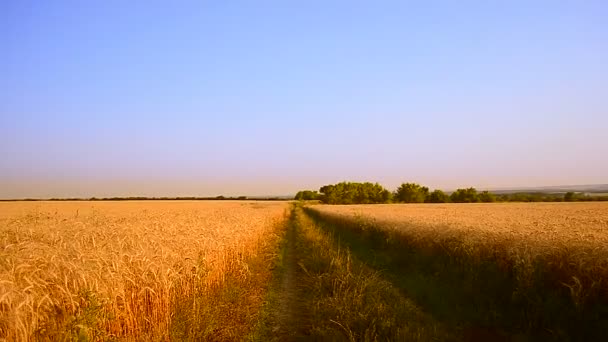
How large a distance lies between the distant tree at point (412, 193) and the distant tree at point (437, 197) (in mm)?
1548

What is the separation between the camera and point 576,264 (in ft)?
29.8

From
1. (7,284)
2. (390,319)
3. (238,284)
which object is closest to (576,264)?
(390,319)

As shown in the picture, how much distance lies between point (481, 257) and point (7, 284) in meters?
11.3

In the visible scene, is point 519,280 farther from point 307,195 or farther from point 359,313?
point 307,195

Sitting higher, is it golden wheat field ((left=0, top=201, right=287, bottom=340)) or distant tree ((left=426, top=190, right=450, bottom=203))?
distant tree ((left=426, top=190, right=450, bottom=203))

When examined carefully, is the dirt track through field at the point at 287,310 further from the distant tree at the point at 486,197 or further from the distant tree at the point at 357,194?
the distant tree at the point at 357,194

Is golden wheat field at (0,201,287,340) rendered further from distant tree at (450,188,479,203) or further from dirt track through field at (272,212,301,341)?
distant tree at (450,188,479,203)

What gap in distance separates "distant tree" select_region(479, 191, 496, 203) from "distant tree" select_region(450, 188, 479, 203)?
3.63 feet

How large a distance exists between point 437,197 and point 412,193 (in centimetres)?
665

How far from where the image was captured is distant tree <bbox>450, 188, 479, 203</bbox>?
104 meters

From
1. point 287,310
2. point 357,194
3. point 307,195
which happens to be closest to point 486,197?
point 357,194

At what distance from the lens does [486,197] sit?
337 feet

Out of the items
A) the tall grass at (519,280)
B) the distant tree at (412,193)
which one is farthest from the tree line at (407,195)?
the tall grass at (519,280)

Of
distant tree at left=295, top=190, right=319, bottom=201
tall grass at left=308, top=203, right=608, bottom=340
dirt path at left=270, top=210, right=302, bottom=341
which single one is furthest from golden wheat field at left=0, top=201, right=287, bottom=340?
distant tree at left=295, top=190, right=319, bottom=201
